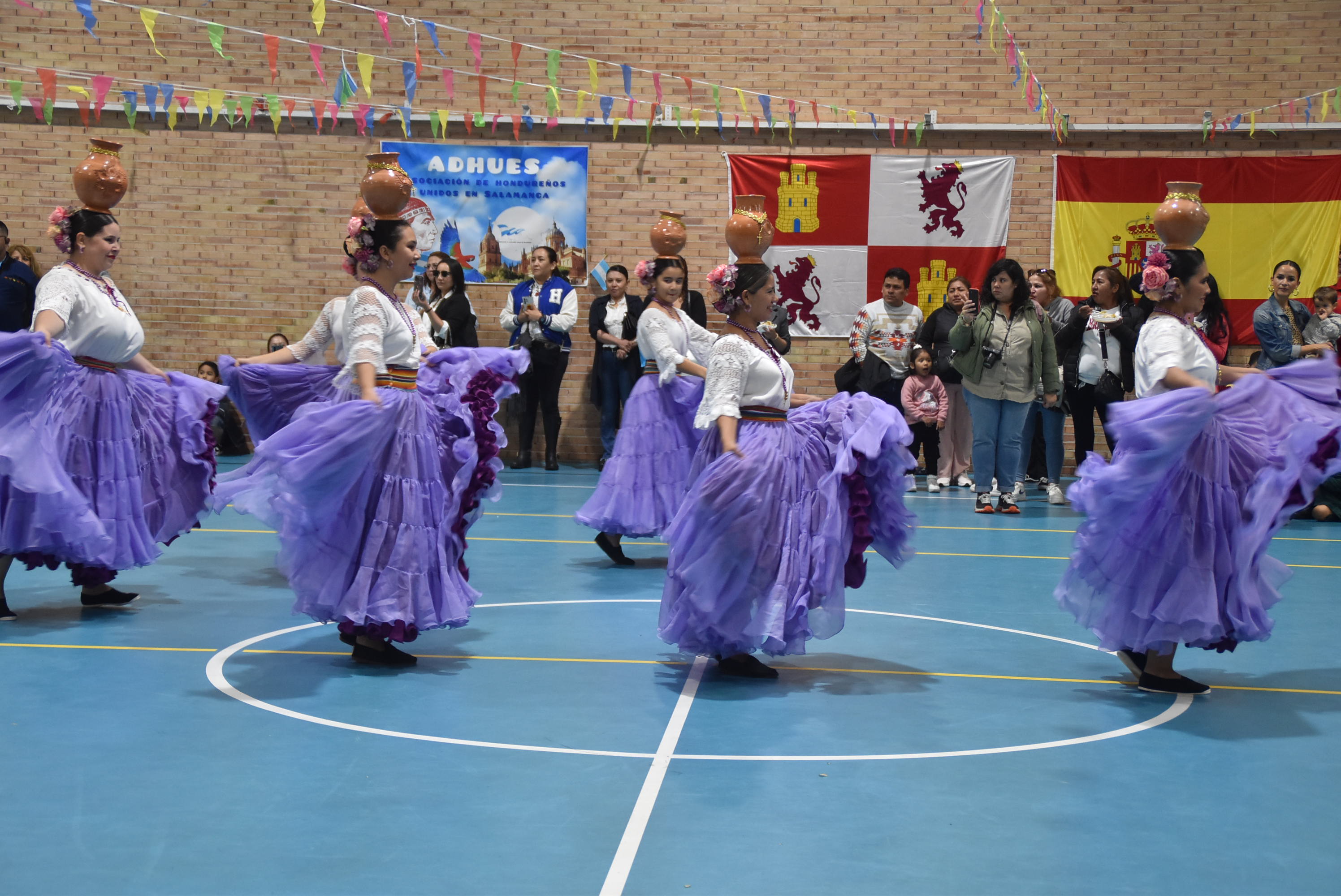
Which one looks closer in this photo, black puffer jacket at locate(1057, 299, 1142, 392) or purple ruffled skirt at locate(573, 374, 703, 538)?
purple ruffled skirt at locate(573, 374, 703, 538)

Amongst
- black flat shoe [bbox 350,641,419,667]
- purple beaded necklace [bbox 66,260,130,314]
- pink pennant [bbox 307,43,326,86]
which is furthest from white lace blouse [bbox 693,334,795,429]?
pink pennant [bbox 307,43,326,86]

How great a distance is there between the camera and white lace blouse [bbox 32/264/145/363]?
18.1 feet

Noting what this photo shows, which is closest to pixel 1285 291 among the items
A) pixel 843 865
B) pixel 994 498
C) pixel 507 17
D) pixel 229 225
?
pixel 994 498

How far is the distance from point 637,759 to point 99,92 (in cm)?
1060

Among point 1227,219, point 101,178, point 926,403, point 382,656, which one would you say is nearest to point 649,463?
point 382,656

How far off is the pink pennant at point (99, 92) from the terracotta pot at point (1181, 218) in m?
9.59

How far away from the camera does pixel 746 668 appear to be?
16.3ft

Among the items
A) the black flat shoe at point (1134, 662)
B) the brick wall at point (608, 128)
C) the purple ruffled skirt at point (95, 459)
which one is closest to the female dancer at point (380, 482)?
the purple ruffled skirt at point (95, 459)

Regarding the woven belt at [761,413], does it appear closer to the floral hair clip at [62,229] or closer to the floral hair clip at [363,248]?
the floral hair clip at [363,248]

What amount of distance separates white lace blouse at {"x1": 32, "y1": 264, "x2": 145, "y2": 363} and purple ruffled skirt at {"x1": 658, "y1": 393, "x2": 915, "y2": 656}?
2787 mm

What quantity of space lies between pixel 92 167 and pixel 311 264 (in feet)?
24.1

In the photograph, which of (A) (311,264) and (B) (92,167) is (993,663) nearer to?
(B) (92,167)

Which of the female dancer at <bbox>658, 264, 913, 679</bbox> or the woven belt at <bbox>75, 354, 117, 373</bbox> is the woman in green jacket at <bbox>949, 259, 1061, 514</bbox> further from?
the woven belt at <bbox>75, 354, 117, 373</bbox>

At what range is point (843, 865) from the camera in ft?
10.2
